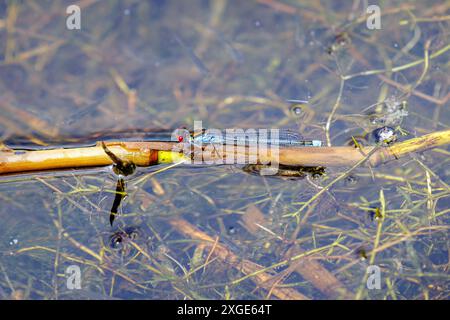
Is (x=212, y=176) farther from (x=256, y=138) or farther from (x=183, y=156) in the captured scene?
(x=256, y=138)

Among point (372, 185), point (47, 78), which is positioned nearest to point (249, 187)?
point (372, 185)

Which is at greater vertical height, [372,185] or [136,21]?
[136,21]

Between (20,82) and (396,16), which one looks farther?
(396,16)

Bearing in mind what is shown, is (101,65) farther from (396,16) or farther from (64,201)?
(396,16)

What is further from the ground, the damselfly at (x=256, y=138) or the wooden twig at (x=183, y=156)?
the damselfly at (x=256, y=138)

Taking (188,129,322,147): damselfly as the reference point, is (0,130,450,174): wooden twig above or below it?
below

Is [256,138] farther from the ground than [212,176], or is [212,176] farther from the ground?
[256,138]

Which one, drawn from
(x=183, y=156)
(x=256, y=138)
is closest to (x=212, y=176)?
(x=183, y=156)

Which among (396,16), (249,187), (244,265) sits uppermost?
(396,16)
